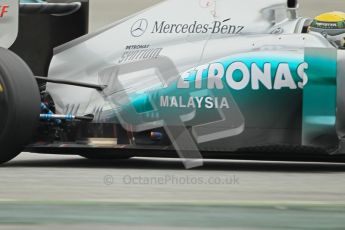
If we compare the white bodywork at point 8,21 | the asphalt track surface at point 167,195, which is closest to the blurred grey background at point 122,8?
the asphalt track surface at point 167,195

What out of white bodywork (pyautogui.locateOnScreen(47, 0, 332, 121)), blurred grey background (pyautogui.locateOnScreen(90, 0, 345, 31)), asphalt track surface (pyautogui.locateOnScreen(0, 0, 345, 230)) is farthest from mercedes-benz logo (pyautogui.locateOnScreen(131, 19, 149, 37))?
blurred grey background (pyautogui.locateOnScreen(90, 0, 345, 31))

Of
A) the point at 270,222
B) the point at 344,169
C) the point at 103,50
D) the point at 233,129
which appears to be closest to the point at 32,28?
the point at 103,50

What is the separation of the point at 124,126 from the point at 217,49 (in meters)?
1.06

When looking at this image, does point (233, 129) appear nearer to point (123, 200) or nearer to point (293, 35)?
point (293, 35)

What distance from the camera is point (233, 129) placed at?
27.5 ft

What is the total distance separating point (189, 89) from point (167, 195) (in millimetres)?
2038

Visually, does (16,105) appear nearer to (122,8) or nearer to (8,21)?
(8,21)

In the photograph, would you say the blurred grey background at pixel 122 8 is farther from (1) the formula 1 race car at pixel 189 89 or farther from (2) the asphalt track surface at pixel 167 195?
(1) the formula 1 race car at pixel 189 89

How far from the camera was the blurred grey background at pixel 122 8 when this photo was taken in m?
16.1

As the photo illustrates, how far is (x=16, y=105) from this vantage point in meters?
8.11

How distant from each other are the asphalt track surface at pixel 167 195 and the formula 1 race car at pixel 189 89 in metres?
0.25

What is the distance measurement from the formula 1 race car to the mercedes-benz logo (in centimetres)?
1

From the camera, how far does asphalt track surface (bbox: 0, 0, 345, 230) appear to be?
5023mm

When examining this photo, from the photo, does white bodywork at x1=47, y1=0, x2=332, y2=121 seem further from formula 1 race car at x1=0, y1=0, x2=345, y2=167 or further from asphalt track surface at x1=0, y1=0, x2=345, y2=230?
asphalt track surface at x1=0, y1=0, x2=345, y2=230
